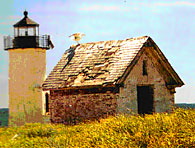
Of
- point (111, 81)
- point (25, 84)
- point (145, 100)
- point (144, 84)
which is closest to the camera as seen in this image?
point (111, 81)

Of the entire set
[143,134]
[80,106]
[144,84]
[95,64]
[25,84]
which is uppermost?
[95,64]

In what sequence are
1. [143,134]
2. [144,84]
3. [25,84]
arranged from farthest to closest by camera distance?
[25,84] < [144,84] < [143,134]

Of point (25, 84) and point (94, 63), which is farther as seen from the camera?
point (25, 84)

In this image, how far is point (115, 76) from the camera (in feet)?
63.6

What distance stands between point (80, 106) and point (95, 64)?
1.97 m

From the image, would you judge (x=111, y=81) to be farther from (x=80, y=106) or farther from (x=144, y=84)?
(x=144, y=84)

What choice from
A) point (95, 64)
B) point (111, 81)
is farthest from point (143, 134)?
point (95, 64)

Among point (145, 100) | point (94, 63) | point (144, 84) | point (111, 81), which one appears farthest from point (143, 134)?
point (145, 100)

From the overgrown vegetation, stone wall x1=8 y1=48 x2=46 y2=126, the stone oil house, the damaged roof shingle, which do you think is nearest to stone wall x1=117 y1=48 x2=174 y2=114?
the stone oil house

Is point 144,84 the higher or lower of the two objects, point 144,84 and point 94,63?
the lower

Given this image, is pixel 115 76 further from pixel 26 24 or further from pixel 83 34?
pixel 26 24

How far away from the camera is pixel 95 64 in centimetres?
2105

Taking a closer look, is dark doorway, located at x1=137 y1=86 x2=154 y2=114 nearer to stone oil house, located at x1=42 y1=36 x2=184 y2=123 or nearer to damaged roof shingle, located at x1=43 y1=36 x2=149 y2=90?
stone oil house, located at x1=42 y1=36 x2=184 y2=123

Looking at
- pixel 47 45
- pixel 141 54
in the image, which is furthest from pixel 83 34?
pixel 47 45
